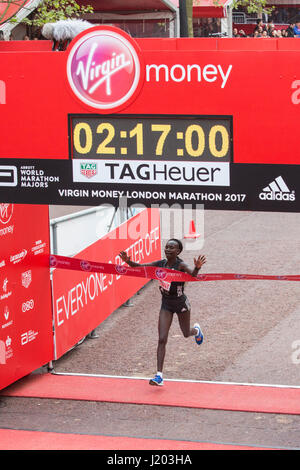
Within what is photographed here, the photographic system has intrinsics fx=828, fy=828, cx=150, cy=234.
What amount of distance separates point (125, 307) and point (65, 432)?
5.51 m

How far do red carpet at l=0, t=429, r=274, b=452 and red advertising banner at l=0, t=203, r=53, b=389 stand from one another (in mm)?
1389

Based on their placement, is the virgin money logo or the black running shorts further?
the black running shorts

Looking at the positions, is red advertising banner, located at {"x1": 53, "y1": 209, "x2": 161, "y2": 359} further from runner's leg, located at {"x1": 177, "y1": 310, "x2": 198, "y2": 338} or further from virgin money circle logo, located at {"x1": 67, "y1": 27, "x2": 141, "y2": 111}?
virgin money circle logo, located at {"x1": 67, "y1": 27, "x2": 141, "y2": 111}

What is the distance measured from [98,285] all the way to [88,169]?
16.4 feet

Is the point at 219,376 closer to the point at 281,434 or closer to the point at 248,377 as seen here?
the point at 248,377

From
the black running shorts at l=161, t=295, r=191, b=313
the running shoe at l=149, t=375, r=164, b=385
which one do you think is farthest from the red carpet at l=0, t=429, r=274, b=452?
the black running shorts at l=161, t=295, r=191, b=313

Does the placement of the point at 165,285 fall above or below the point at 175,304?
above

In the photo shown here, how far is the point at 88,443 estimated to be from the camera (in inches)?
336

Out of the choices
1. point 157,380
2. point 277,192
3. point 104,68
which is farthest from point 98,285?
point 277,192

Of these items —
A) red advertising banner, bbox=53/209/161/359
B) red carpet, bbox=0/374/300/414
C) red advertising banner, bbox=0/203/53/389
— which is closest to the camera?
red carpet, bbox=0/374/300/414

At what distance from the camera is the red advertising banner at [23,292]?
995cm

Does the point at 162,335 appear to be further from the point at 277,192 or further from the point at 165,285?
the point at 277,192

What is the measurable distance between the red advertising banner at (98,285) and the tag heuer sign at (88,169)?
2900mm

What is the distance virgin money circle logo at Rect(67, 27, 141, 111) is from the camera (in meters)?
7.60
